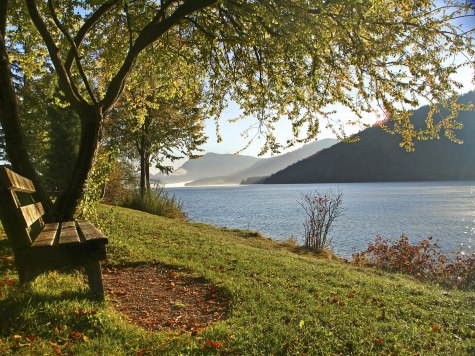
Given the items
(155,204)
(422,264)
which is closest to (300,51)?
(422,264)

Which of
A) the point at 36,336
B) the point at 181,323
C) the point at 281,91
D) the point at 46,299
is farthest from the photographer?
the point at 281,91

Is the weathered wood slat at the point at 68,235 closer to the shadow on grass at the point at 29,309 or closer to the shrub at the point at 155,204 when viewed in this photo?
the shadow on grass at the point at 29,309

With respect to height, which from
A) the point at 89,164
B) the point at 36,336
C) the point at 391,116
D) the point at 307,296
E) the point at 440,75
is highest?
the point at 440,75

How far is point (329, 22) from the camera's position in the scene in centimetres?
606

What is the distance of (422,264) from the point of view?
39.9 ft

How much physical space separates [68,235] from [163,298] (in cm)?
214

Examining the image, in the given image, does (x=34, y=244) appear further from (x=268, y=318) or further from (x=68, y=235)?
(x=268, y=318)

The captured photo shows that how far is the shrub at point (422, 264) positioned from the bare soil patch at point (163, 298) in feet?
24.8

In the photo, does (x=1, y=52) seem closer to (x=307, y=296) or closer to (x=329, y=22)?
(x=329, y=22)

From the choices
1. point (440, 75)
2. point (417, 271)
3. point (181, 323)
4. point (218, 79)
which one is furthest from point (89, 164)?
point (417, 271)

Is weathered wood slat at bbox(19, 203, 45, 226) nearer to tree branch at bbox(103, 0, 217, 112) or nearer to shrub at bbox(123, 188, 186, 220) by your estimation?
tree branch at bbox(103, 0, 217, 112)

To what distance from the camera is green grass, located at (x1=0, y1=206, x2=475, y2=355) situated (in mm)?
3693

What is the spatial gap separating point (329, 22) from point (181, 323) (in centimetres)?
500

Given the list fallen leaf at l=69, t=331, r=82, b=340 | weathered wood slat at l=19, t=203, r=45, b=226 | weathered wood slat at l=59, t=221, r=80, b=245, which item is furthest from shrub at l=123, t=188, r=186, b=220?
fallen leaf at l=69, t=331, r=82, b=340
